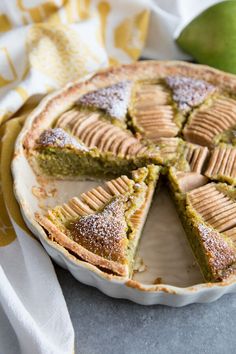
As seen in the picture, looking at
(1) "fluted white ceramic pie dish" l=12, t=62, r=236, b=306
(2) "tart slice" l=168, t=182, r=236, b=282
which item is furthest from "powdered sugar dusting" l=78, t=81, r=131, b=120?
(2) "tart slice" l=168, t=182, r=236, b=282

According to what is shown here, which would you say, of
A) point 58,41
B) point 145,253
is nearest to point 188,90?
point 58,41

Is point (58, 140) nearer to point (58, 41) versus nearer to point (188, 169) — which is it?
point (188, 169)

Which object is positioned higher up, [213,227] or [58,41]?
[58,41]

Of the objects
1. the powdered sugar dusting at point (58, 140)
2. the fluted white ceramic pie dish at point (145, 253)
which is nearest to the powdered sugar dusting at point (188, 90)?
the fluted white ceramic pie dish at point (145, 253)

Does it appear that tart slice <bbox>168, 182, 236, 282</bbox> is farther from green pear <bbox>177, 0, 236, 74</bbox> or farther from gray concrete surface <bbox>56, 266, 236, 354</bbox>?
green pear <bbox>177, 0, 236, 74</bbox>

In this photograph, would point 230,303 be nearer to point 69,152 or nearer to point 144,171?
point 144,171

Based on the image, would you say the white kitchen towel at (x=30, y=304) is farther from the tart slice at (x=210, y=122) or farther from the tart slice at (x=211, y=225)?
the tart slice at (x=210, y=122)
